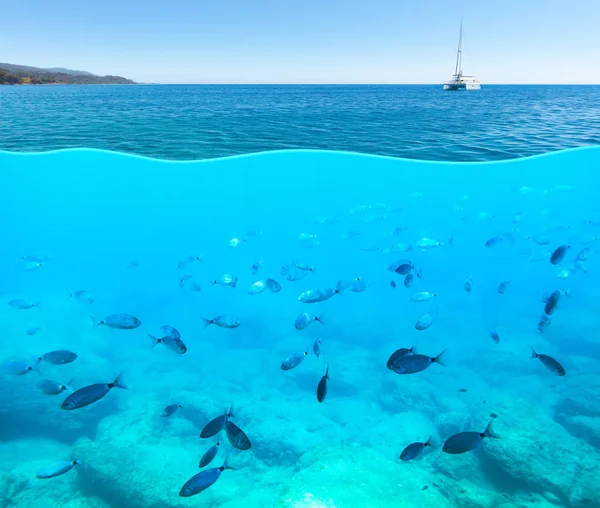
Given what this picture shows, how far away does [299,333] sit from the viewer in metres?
9.24

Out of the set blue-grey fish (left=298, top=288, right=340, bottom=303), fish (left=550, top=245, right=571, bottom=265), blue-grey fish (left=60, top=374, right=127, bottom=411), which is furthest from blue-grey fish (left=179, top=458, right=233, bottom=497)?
fish (left=550, top=245, right=571, bottom=265)

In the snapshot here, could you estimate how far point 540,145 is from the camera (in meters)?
13.5

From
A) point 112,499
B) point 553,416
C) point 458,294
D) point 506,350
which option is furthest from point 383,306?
point 112,499

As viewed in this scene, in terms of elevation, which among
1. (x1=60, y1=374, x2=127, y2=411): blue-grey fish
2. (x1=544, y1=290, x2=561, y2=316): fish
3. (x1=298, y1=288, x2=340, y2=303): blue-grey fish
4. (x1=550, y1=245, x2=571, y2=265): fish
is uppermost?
Result: (x1=550, y1=245, x2=571, y2=265): fish

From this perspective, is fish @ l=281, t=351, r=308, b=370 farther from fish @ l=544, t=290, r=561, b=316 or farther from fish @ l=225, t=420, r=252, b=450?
fish @ l=544, t=290, r=561, b=316

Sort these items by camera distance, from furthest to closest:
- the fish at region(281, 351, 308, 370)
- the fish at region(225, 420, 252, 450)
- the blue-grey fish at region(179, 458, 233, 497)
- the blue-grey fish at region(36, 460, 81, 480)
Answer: the fish at region(281, 351, 308, 370)
the blue-grey fish at region(36, 460, 81, 480)
the fish at region(225, 420, 252, 450)
the blue-grey fish at region(179, 458, 233, 497)

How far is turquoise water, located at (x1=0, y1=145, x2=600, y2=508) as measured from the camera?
5.18m

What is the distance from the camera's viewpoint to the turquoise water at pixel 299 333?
5184 millimetres

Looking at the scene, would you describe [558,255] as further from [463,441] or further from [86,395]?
[86,395]

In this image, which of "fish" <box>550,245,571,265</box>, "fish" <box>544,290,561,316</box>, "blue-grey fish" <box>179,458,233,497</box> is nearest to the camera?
"blue-grey fish" <box>179,458,233,497</box>

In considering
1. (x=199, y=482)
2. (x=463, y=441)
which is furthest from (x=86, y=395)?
(x=463, y=441)

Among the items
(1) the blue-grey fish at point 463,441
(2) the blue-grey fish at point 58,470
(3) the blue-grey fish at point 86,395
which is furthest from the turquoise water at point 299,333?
(3) the blue-grey fish at point 86,395

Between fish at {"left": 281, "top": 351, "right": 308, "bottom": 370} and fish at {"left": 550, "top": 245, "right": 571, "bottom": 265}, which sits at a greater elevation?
fish at {"left": 550, "top": 245, "right": 571, "bottom": 265}

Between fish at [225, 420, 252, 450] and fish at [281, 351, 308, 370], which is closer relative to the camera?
fish at [225, 420, 252, 450]
